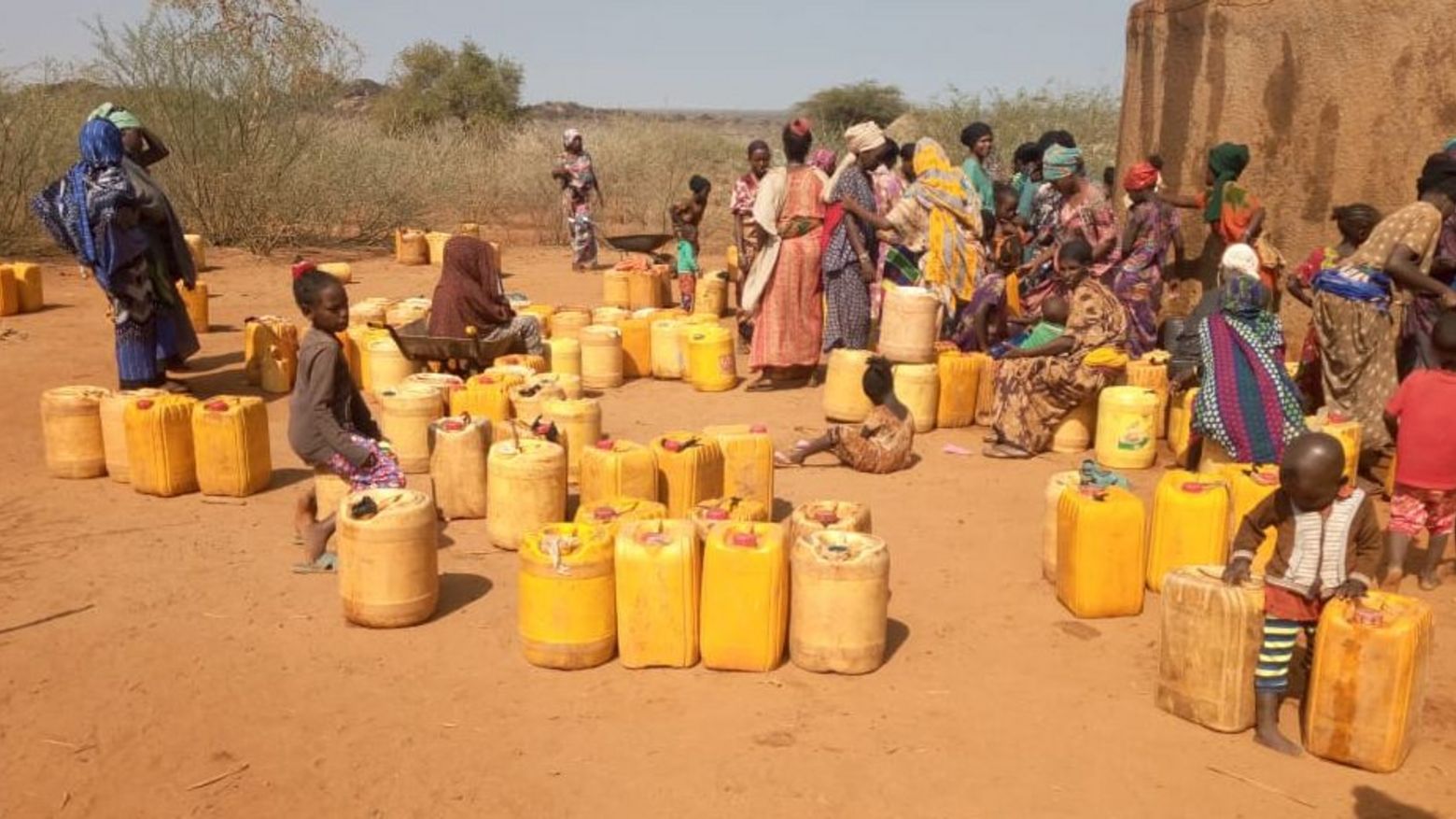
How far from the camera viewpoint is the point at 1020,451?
7.09 meters

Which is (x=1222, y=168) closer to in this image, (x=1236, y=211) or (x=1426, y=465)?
(x=1236, y=211)

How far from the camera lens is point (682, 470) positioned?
5590 mm

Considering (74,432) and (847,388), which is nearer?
(74,432)

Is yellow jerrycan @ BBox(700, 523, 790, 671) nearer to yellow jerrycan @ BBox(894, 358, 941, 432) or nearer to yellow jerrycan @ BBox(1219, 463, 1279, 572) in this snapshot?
yellow jerrycan @ BBox(1219, 463, 1279, 572)

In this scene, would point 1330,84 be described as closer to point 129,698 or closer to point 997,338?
point 997,338

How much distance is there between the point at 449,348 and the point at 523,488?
2799 mm

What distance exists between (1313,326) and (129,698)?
605 centimetres

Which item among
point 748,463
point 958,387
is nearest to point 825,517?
point 748,463

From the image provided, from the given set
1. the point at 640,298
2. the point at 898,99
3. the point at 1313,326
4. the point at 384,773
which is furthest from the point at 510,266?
the point at 898,99

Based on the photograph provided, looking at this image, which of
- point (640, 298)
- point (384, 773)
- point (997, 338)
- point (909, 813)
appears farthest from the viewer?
point (640, 298)

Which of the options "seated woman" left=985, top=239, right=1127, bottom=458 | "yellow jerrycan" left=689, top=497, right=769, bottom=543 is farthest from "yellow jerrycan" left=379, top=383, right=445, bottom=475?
"seated woman" left=985, top=239, right=1127, bottom=458

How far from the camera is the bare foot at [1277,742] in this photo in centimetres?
373

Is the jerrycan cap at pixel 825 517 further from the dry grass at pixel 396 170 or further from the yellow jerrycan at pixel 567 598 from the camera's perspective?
the dry grass at pixel 396 170

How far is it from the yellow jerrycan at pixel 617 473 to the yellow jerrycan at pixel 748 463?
1.52 ft
